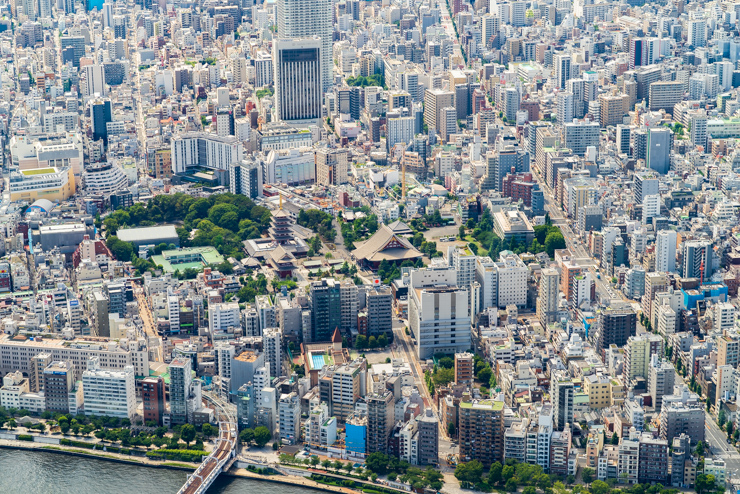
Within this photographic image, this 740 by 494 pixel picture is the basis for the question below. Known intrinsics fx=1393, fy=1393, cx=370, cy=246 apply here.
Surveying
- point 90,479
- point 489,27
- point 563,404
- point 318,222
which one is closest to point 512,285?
point 563,404

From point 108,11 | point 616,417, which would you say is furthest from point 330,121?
point 616,417

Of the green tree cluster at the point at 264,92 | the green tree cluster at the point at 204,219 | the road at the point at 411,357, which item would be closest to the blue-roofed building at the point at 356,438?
the road at the point at 411,357

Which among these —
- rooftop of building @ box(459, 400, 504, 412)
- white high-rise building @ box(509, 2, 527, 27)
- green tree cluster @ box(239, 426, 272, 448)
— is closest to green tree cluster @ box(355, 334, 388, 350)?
green tree cluster @ box(239, 426, 272, 448)

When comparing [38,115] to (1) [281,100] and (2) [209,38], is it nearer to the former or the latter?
(1) [281,100]

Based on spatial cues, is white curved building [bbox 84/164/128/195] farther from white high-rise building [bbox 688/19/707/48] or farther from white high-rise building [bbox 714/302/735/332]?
white high-rise building [bbox 688/19/707/48]

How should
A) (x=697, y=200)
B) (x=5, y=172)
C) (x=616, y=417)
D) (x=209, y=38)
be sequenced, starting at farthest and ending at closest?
1. (x=209, y=38)
2. (x=5, y=172)
3. (x=697, y=200)
4. (x=616, y=417)
